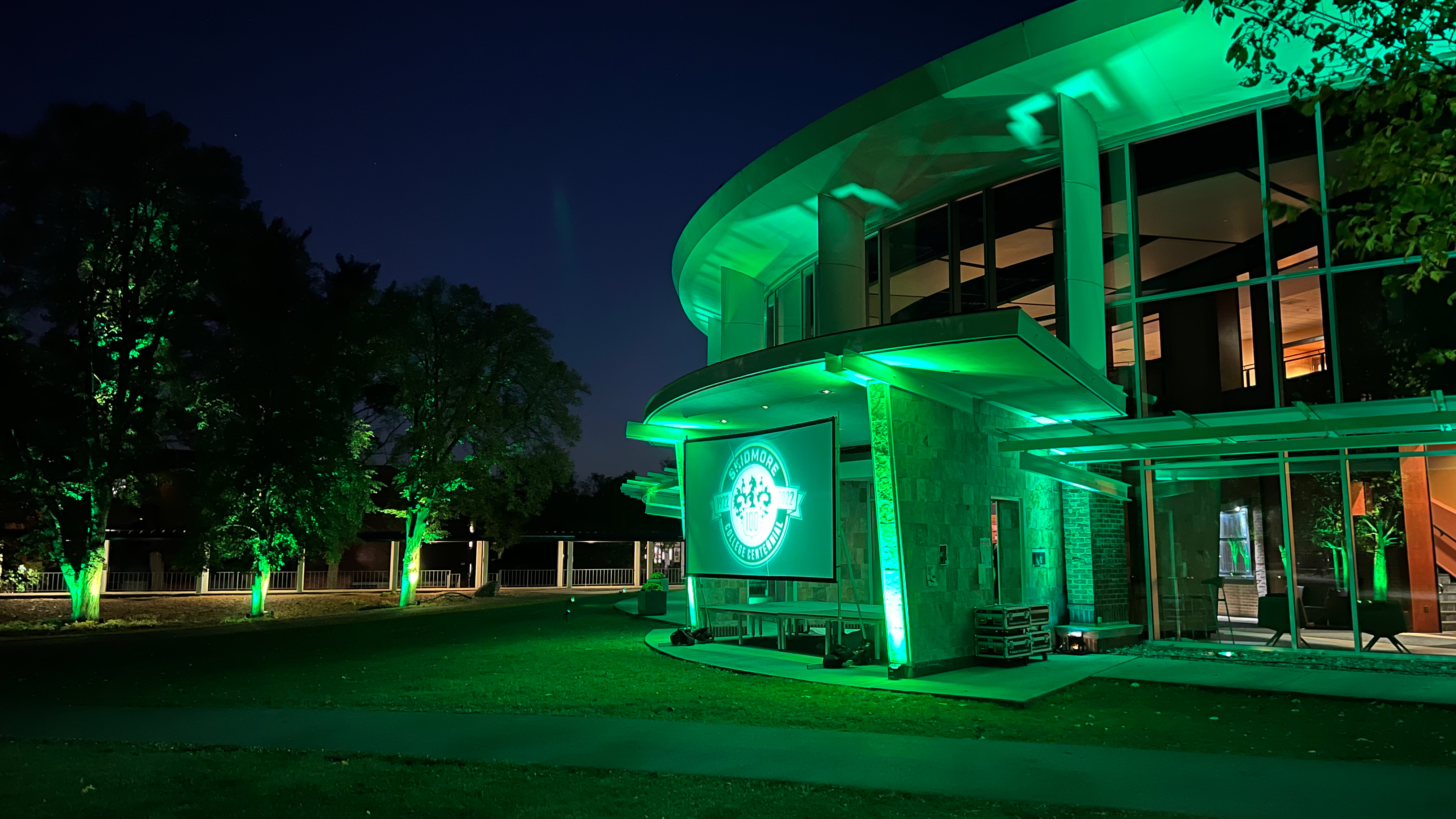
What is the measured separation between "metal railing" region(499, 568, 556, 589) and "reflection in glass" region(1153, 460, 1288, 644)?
32.8 meters

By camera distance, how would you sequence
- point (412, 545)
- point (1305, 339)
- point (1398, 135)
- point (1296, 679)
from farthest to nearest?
point (412, 545) < point (1305, 339) < point (1296, 679) < point (1398, 135)

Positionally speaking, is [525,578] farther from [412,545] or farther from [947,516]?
[947,516]

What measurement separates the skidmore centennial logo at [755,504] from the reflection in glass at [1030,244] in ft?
17.0

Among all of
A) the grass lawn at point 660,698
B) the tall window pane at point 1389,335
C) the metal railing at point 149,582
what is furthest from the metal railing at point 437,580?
the tall window pane at point 1389,335

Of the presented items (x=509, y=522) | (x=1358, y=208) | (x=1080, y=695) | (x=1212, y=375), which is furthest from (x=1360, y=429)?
(x=509, y=522)

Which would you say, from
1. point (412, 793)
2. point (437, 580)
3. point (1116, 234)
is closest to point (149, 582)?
point (437, 580)

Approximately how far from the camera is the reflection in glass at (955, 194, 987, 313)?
16141 mm

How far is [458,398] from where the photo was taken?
3058 centimetres

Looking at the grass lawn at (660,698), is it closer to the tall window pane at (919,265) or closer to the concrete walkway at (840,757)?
the concrete walkway at (840,757)

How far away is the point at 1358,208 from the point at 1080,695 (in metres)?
5.68

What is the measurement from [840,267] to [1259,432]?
7.92m

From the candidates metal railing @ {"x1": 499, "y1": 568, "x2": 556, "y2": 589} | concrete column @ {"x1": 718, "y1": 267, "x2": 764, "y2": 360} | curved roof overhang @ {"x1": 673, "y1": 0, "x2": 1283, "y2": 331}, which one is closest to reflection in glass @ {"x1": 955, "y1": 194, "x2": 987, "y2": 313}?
curved roof overhang @ {"x1": 673, "y1": 0, "x2": 1283, "y2": 331}

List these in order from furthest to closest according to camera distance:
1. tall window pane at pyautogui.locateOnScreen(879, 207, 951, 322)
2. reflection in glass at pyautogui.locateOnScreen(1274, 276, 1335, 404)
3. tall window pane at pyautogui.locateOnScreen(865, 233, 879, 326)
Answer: tall window pane at pyautogui.locateOnScreen(865, 233, 879, 326) < tall window pane at pyautogui.locateOnScreen(879, 207, 951, 322) < reflection in glass at pyautogui.locateOnScreen(1274, 276, 1335, 404)

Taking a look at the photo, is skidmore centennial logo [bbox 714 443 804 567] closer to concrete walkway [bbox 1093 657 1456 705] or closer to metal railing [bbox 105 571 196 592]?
concrete walkway [bbox 1093 657 1456 705]
